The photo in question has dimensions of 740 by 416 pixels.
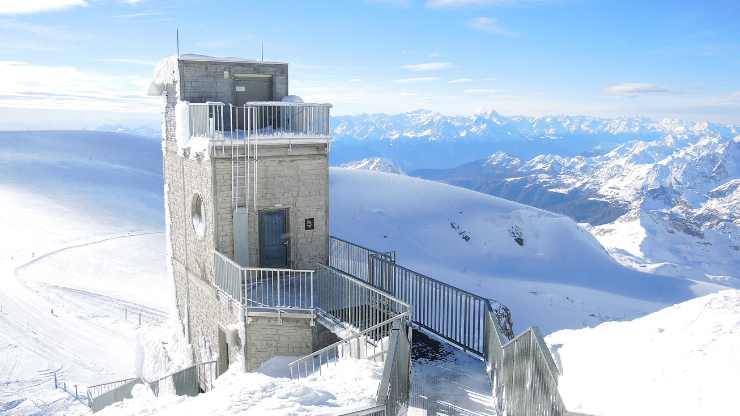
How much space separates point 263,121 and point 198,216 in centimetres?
364

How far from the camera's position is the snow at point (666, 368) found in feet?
20.8

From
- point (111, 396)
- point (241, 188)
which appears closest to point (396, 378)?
point (241, 188)

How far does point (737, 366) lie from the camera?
21.3ft

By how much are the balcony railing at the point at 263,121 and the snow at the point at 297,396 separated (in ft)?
Result: 22.7

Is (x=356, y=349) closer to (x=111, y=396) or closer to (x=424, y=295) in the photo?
(x=424, y=295)

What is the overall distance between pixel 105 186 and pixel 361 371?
206ft

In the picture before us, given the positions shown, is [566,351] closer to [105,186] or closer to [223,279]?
[223,279]

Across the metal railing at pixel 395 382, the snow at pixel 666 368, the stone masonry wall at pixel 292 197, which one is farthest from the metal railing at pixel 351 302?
the snow at pixel 666 368

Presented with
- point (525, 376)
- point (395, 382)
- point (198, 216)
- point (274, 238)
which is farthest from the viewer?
point (198, 216)

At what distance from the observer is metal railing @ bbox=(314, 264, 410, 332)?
45.4ft

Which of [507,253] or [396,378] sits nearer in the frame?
[396,378]

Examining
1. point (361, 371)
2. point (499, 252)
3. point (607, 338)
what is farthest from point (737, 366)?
point (499, 252)

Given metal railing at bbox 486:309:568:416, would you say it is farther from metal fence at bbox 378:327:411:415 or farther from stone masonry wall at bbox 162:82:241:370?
stone masonry wall at bbox 162:82:241:370

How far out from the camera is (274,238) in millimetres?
17531
